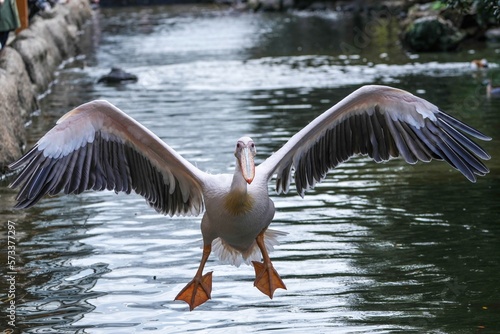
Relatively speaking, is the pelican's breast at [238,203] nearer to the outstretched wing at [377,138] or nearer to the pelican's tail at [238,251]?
the outstretched wing at [377,138]

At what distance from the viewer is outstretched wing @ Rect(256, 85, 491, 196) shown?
6.20m

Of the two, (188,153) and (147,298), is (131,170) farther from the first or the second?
(188,153)


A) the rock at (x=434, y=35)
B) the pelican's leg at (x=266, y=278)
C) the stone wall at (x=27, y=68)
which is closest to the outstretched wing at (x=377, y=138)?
the pelican's leg at (x=266, y=278)

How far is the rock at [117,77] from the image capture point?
17.0m

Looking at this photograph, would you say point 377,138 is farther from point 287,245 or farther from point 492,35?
point 492,35

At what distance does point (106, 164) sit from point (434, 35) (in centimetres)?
1385

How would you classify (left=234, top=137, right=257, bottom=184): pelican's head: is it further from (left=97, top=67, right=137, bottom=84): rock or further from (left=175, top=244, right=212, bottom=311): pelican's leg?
(left=97, top=67, right=137, bottom=84): rock

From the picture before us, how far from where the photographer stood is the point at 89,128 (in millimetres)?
6312

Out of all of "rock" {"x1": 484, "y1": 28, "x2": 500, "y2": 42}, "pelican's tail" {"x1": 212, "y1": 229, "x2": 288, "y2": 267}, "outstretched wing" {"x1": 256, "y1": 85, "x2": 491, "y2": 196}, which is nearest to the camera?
"outstretched wing" {"x1": 256, "y1": 85, "x2": 491, "y2": 196}

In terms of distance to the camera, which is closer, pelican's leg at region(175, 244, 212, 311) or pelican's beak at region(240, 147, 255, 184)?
pelican's beak at region(240, 147, 255, 184)

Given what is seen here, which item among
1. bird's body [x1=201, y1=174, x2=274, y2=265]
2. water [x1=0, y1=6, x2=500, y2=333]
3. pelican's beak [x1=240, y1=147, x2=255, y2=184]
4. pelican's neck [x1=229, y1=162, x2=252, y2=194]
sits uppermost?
pelican's beak [x1=240, y1=147, x2=255, y2=184]

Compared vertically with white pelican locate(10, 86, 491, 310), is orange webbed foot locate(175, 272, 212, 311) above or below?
below

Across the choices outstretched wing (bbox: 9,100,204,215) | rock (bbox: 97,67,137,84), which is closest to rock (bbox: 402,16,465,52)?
rock (bbox: 97,67,137,84)

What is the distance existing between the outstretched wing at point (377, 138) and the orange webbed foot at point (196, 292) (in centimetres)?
79
